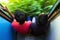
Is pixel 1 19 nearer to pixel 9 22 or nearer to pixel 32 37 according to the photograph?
pixel 9 22

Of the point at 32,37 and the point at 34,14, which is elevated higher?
the point at 34,14

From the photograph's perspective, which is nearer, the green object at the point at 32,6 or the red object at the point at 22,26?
the red object at the point at 22,26

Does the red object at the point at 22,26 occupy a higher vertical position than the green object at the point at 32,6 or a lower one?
lower

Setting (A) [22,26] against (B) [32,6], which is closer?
(A) [22,26]

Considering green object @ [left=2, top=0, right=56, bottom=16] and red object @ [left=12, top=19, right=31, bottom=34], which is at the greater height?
green object @ [left=2, top=0, right=56, bottom=16]

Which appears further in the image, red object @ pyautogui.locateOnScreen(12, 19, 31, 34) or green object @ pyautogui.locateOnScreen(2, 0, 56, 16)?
green object @ pyautogui.locateOnScreen(2, 0, 56, 16)

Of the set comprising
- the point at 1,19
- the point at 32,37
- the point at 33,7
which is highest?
the point at 33,7

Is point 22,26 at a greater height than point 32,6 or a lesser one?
lesser

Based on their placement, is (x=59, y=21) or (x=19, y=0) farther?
(x=19, y=0)

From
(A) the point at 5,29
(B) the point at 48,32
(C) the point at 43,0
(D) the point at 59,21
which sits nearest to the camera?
(D) the point at 59,21

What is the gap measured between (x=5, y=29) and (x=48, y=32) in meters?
0.59

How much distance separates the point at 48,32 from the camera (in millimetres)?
2801

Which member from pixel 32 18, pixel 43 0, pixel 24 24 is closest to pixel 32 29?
pixel 24 24

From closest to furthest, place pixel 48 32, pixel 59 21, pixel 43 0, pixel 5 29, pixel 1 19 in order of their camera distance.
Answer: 1. pixel 59 21
2. pixel 1 19
3. pixel 5 29
4. pixel 48 32
5. pixel 43 0
